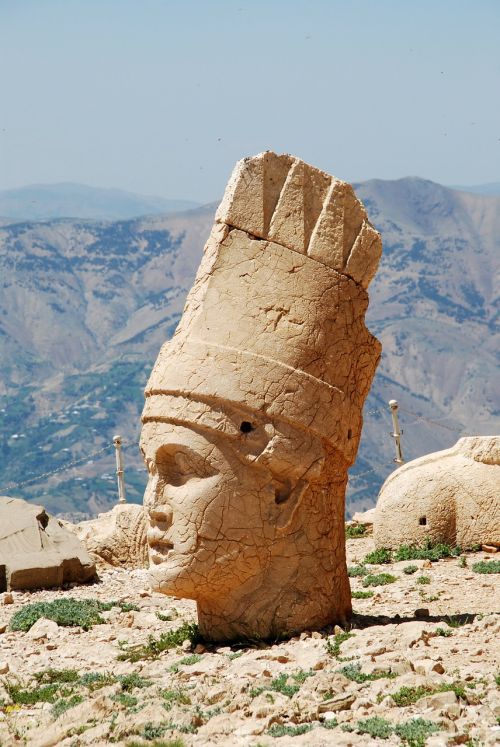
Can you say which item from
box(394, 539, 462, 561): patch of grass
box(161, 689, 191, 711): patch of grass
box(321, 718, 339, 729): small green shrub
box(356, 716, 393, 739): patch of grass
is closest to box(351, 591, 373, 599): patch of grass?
box(394, 539, 462, 561): patch of grass

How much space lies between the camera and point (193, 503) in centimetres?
945

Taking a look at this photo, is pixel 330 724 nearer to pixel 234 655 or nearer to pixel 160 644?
pixel 234 655

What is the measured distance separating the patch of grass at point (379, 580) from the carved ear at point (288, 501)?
3062mm

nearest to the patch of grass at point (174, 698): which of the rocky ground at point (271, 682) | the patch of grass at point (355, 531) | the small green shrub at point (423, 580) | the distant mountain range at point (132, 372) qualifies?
the rocky ground at point (271, 682)

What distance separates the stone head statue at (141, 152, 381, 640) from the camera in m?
9.46

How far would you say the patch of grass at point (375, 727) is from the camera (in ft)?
22.9

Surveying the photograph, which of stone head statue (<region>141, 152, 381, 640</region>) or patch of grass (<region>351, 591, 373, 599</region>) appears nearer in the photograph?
stone head statue (<region>141, 152, 381, 640</region>)

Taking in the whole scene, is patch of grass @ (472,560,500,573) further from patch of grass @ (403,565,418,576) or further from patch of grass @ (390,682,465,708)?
patch of grass @ (390,682,465,708)

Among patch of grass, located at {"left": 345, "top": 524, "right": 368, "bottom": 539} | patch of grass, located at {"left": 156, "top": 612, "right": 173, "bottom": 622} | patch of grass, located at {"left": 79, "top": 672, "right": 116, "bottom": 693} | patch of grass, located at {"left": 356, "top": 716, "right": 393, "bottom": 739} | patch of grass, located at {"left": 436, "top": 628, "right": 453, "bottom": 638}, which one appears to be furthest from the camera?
patch of grass, located at {"left": 345, "top": 524, "right": 368, "bottom": 539}

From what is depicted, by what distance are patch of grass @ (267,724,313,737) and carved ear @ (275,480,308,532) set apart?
245 centimetres

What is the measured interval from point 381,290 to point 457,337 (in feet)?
70.6

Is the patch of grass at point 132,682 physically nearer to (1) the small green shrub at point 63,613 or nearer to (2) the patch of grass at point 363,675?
(2) the patch of grass at point 363,675

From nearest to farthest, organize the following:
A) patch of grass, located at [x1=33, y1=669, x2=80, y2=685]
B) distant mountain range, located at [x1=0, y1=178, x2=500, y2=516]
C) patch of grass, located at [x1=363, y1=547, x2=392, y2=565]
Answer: patch of grass, located at [x1=33, y1=669, x2=80, y2=685]
patch of grass, located at [x1=363, y1=547, x2=392, y2=565]
distant mountain range, located at [x1=0, y1=178, x2=500, y2=516]

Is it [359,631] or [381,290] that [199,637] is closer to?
[359,631]
